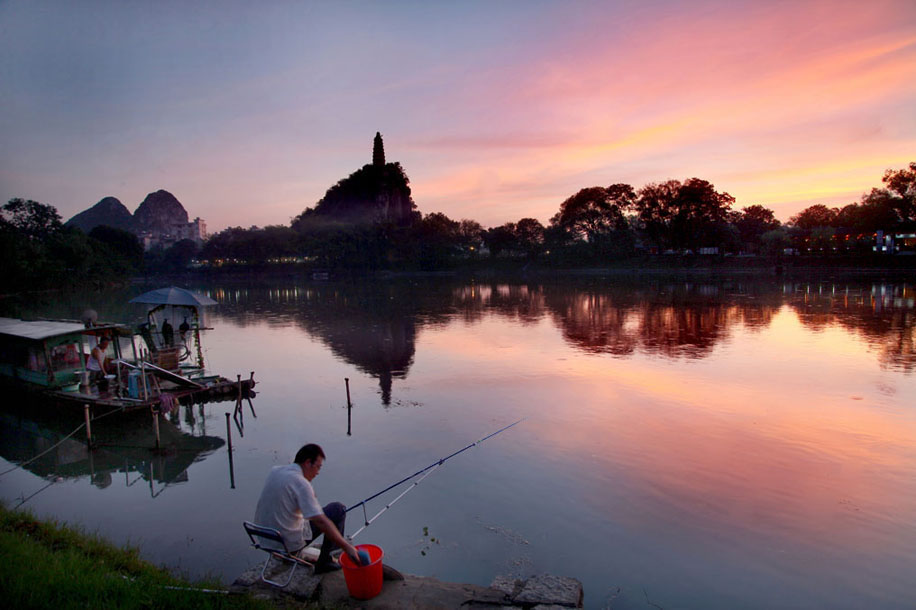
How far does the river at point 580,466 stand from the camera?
7.35 m

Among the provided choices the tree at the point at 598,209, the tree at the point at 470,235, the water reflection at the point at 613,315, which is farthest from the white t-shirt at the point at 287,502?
the tree at the point at 470,235

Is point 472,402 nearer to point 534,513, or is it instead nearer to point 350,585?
point 534,513

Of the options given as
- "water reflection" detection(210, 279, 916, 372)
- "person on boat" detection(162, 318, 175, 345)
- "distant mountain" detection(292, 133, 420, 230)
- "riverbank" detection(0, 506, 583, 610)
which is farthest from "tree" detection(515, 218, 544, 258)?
"riverbank" detection(0, 506, 583, 610)

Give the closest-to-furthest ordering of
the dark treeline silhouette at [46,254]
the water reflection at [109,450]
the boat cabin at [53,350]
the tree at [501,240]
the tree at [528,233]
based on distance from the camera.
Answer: the water reflection at [109,450] < the boat cabin at [53,350] < the dark treeline silhouette at [46,254] < the tree at [528,233] < the tree at [501,240]

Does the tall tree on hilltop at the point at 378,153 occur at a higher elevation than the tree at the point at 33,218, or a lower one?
higher

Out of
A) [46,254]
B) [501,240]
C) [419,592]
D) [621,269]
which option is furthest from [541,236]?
[419,592]

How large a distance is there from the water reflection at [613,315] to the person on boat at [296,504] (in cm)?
1081

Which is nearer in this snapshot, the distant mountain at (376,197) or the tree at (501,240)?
the tree at (501,240)

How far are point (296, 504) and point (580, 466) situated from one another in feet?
22.4

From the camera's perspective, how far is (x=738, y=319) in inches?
1246

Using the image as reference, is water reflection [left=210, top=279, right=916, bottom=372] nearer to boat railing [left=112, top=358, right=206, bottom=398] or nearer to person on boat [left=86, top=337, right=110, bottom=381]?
boat railing [left=112, top=358, right=206, bottom=398]

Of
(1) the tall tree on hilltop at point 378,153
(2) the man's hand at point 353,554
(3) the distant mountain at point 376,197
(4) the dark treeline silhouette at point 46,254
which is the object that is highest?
(1) the tall tree on hilltop at point 378,153

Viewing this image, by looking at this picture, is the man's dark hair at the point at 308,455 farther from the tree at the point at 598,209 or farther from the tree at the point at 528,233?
the tree at the point at 528,233

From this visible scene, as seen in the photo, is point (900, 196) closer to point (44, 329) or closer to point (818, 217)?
point (818, 217)
